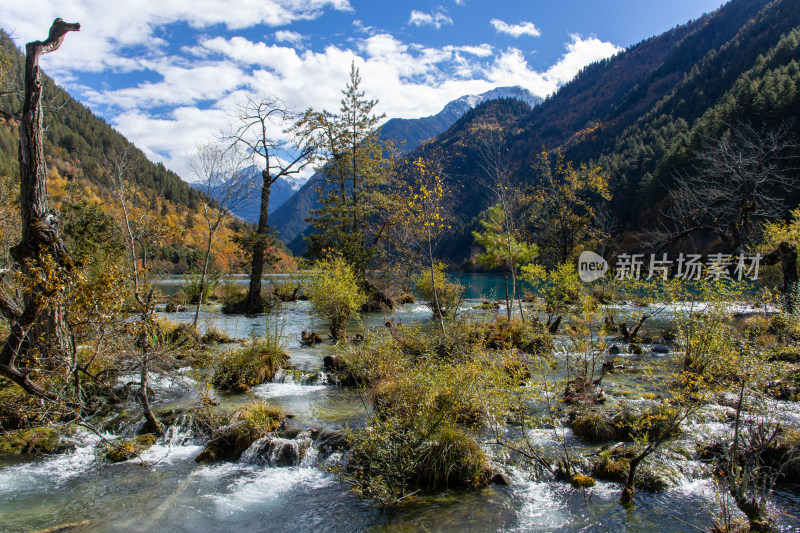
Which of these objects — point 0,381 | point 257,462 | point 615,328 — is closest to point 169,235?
point 0,381

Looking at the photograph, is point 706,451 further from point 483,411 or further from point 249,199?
point 249,199

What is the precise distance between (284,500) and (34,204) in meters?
7.49

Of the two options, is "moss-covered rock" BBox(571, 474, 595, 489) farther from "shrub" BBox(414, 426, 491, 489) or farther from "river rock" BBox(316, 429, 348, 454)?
"river rock" BBox(316, 429, 348, 454)

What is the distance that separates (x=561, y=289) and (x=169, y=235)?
54.7 ft

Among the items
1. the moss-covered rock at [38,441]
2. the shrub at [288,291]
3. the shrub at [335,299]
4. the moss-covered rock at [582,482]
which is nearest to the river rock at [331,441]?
the moss-covered rock at [582,482]

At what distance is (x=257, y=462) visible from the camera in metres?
7.60

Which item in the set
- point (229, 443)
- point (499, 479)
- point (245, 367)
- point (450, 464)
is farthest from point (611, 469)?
point (245, 367)

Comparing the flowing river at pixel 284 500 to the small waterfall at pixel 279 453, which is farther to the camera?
the small waterfall at pixel 279 453

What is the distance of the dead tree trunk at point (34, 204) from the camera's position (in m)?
7.63

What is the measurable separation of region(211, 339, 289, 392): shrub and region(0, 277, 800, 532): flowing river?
2.96 metres

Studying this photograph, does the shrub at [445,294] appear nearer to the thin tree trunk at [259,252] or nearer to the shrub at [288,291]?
the thin tree trunk at [259,252]

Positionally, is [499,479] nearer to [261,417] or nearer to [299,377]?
[261,417]

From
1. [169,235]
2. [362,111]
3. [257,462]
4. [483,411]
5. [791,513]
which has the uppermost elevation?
[362,111]

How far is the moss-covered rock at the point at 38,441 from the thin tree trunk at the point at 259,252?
16.5 metres
